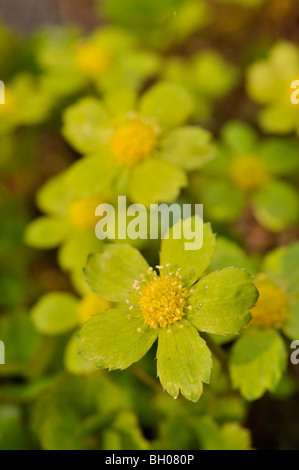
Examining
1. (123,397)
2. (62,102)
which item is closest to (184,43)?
(62,102)

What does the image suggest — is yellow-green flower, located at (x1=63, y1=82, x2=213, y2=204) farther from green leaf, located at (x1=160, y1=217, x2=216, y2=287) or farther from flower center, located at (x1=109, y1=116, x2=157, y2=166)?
green leaf, located at (x1=160, y1=217, x2=216, y2=287)

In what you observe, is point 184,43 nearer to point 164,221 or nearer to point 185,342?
point 164,221

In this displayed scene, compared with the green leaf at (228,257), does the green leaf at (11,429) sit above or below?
below

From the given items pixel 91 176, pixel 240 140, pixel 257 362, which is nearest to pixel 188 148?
pixel 91 176

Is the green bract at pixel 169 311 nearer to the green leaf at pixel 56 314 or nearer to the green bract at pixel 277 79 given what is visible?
the green leaf at pixel 56 314

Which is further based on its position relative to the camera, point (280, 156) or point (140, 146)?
point (280, 156)

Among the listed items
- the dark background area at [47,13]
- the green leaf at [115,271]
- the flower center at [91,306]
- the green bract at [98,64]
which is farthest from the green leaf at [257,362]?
the dark background area at [47,13]

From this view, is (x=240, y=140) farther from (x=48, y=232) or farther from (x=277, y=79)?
(x=48, y=232)
